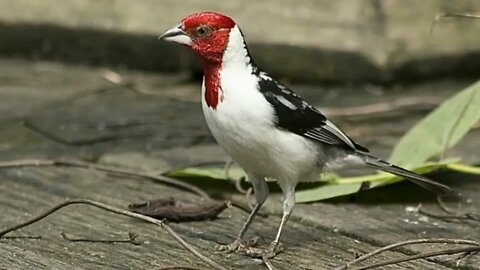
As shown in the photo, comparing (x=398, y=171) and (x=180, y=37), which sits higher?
(x=180, y=37)

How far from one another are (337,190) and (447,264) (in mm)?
680

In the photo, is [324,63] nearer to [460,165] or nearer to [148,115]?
[148,115]

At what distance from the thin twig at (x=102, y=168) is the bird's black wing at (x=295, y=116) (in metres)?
0.47

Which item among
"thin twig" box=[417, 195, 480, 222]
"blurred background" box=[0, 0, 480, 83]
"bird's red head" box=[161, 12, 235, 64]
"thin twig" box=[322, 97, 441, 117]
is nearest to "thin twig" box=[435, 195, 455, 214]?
"thin twig" box=[417, 195, 480, 222]

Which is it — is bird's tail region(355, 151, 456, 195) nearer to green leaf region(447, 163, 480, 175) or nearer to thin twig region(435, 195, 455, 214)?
thin twig region(435, 195, 455, 214)

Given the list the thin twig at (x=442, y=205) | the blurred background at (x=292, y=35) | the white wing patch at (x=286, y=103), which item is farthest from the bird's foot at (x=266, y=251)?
the blurred background at (x=292, y=35)

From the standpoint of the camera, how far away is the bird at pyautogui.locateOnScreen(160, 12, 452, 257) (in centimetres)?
241

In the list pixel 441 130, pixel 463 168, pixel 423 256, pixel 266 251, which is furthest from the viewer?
pixel 441 130

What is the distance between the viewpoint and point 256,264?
229cm

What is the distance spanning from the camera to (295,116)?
2494 millimetres

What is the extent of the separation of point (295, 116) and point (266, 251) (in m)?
0.33

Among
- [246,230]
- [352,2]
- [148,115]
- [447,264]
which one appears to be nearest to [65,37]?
[148,115]

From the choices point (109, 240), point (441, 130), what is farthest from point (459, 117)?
point (109, 240)

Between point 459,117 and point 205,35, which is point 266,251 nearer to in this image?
point 205,35
